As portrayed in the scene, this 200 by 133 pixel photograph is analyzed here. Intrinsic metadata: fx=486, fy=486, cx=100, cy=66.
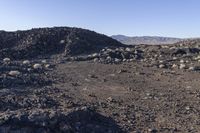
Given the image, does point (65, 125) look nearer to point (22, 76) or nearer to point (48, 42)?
point (22, 76)

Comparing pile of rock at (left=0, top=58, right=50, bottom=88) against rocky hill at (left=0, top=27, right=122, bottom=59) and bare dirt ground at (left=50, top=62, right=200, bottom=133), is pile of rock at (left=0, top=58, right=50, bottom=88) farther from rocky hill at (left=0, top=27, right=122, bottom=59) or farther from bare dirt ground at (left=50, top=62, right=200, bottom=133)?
rocky hill at (left=0, top=27, right=122, bottom=59)

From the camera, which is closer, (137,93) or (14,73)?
(137,93)

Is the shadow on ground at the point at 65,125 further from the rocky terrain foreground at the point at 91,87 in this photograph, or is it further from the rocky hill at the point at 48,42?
the rocky hill at the point at 48,42

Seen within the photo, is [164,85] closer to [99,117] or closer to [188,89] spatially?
[188,89]

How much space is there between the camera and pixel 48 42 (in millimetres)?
27641

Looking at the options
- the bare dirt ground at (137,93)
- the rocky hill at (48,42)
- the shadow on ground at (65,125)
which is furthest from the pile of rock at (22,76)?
the rocky hill at (48,42)

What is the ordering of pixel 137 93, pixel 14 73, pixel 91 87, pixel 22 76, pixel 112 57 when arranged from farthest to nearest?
pixel 112 57 < pixel 14 73 < pixel 22 76 < pixel 91 87 < pixel 137 93

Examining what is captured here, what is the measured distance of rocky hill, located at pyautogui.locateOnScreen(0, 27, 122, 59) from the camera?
1031 inches

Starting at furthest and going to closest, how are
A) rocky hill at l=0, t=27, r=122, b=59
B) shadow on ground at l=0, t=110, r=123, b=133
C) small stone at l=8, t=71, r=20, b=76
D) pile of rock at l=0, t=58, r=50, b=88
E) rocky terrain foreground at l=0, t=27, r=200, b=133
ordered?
rocky hill at l=0, t=27, r=122, b=59, small stone at l=8, t=71, r=20, b=76, pile of rock at l=0, t=58, r=50, b=88, rocky terrain foreground at l=0, t=27, r=200, b=133, shadow on ground at l=0, t=110, r=123, b=133

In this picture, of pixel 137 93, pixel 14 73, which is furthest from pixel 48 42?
pixel 137 93

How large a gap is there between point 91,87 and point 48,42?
11695mm

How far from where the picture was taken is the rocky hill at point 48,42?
26188 millimetres

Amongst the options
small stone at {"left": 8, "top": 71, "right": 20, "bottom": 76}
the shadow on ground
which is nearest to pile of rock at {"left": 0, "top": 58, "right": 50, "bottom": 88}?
small stone at {"left": 8, "top": 71, "right": 20, "bottom": 76}

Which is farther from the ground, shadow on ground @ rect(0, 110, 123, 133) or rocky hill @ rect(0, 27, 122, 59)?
rocky hill @ rect(0, 27, 122, 59)
